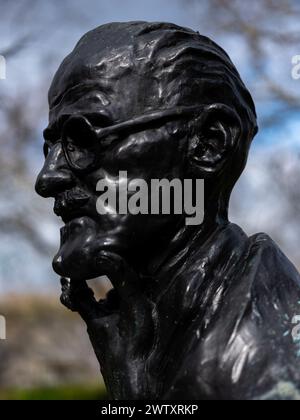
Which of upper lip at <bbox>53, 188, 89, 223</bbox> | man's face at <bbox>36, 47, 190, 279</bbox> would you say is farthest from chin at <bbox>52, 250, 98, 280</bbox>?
upper lip at <bbox>53, 188, 89, 223</bbox>

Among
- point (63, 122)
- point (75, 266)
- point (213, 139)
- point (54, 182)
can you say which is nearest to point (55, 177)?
point (54, 182)

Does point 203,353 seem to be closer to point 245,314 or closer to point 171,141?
point 245,314

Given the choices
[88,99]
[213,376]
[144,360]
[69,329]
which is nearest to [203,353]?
[213,376]

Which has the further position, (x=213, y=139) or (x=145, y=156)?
(x=213, y=139)

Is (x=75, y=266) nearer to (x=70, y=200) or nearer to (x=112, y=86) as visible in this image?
(x=70, y=200)

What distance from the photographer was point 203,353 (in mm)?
2115

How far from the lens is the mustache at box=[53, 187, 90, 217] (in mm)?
2301

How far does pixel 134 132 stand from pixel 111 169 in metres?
0.12

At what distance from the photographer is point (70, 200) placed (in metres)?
2.31

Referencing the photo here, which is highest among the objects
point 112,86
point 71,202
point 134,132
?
point 112,86

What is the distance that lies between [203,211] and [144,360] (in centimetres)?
44

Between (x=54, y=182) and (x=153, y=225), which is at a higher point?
(x=54, y=182)

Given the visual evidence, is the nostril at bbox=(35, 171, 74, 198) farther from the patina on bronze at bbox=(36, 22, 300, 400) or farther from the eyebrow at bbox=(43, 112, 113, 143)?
the eyebrow at bbox=(43, 112, 113, 143)

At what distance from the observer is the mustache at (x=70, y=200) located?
7.55ft
